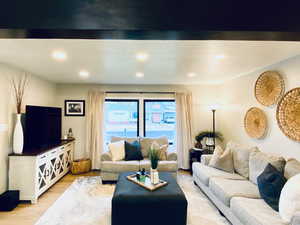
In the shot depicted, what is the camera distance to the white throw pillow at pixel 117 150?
431 cm

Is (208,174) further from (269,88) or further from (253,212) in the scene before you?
(269,88)

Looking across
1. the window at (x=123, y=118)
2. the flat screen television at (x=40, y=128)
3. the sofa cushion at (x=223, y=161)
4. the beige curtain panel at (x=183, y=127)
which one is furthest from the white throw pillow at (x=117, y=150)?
the sofa cushion at (x=223, y=161)

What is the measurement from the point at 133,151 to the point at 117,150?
1.24ft

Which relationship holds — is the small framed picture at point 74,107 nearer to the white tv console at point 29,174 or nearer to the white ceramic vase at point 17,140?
the white tv console at point 29,174

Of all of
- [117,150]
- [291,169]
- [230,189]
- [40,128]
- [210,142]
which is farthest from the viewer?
[210,142]

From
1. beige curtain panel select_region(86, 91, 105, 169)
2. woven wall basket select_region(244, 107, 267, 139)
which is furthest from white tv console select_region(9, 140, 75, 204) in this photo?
woven wall basket select_region(244, 107, 267, 139)

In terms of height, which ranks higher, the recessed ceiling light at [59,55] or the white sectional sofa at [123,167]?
the recessed ceiling light at [59,55]

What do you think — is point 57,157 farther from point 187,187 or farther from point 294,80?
point 294,80

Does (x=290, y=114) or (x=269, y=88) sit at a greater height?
(x=269, y=88)

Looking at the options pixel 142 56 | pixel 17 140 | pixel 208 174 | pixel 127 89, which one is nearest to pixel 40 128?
pixel 17 140

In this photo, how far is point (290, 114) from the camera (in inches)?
110

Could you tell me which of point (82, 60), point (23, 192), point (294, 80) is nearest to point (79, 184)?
point (23, 192)

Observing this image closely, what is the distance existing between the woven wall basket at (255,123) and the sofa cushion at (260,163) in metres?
0.51

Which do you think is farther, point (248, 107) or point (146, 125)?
point (146, 125)
